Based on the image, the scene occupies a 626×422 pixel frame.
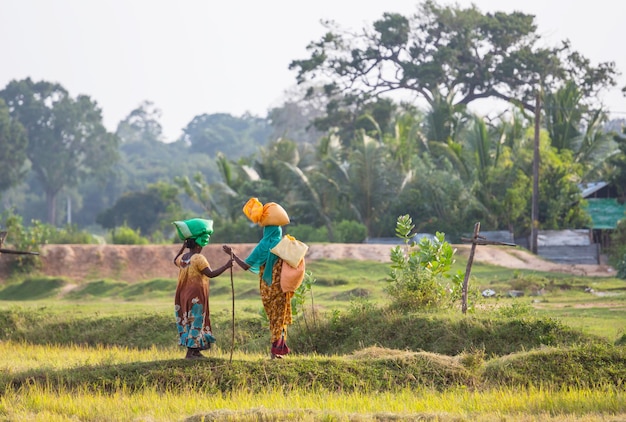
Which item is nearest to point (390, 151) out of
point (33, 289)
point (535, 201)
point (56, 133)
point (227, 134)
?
point (535, 201)

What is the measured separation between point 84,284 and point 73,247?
11.6 ft

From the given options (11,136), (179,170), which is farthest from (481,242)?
(179,170)

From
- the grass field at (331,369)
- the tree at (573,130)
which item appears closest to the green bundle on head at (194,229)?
the grass field at (331,369)

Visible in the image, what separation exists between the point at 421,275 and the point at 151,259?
54.2ft

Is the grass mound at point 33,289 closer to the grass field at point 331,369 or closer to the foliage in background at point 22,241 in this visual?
the foliage in background at point 22,241

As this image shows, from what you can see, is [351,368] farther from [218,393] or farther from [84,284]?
[84,284]

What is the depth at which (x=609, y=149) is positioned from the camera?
1513 inches

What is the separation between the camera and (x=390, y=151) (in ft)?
119

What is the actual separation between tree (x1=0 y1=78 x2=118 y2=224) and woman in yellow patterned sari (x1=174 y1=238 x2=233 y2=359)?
189 feet

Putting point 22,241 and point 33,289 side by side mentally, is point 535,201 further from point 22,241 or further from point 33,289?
point 22,241

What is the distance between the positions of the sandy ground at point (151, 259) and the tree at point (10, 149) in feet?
100

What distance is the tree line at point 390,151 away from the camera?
114ft

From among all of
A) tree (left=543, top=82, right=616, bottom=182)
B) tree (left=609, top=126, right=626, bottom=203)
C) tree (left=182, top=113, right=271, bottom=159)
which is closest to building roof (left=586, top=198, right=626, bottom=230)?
tree (left=609, top=126, right=626, bottom=203)

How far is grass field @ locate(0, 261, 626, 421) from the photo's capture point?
905 centimetres
